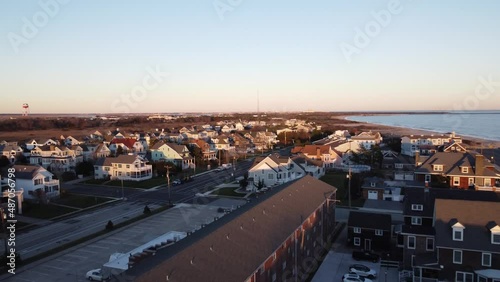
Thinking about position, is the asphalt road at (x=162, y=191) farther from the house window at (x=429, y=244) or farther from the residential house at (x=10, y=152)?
the house window at (x=429, y=244)

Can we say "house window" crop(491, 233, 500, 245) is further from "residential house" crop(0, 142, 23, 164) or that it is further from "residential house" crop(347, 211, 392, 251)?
"residential house" crop(0, 142, 23, 164)

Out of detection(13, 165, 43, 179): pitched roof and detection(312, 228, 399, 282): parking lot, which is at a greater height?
detection(13, 165, 43, 179): pitched roof

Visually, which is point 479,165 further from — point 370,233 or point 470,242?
point 470,242

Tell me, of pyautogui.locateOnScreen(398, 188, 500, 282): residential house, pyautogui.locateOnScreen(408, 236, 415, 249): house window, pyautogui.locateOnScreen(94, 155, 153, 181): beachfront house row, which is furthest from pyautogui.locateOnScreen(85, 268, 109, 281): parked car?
pyautogui.locateOnScreen(94, 155, 153, 181): beachfront house row

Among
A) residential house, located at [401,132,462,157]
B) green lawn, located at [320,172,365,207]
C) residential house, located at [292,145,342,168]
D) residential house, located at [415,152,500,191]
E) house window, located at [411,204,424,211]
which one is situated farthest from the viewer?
residential house, located at [401,132,462,157]

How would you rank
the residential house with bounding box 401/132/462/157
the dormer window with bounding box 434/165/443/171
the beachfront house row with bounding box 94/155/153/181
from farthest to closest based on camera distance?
the residential house with bounding box 401/132/462/157, the beachfront house row with bounding box 94/155/153/181, the dormer window with bounding box 434/165/443/171

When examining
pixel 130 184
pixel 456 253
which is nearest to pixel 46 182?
pixel 130 184

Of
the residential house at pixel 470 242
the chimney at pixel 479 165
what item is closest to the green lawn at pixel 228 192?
the chimney at pixel 479 165

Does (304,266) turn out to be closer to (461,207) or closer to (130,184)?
(461,207)
